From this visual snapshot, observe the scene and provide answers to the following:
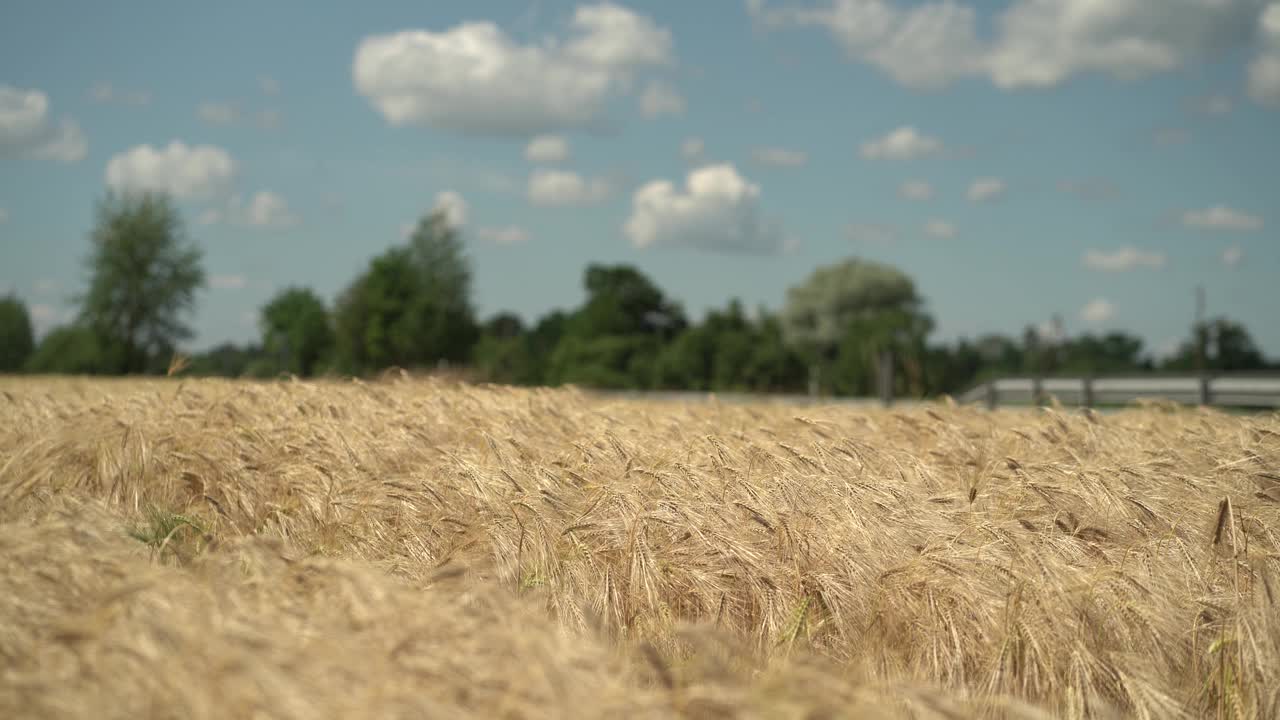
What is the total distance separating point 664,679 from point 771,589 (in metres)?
2.05

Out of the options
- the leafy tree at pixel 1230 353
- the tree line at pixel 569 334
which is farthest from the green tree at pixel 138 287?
the leafy tree at pixel 1230 353

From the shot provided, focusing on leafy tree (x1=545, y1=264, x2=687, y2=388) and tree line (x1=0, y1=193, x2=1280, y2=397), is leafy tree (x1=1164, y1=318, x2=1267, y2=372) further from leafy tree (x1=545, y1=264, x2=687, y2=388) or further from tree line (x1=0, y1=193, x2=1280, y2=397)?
leafy tree (x1=545, y1=264, x2=687, y2=388)

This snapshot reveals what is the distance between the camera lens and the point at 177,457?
6008mm

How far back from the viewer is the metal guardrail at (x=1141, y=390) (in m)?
17.7

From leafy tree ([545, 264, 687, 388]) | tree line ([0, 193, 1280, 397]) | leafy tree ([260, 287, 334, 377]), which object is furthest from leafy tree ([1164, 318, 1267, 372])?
leafy tree ([260, 287, 334, 377])

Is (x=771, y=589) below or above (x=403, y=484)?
below

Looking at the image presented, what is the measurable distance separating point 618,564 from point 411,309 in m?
66.4

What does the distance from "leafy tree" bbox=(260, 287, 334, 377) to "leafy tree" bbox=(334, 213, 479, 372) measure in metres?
7.38

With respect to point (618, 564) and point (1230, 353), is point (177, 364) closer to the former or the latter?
point (618, 564)

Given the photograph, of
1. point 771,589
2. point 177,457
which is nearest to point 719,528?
point 771,589

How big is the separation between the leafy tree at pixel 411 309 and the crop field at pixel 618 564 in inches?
2442

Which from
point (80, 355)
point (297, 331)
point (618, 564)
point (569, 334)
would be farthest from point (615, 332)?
point (618, 564)

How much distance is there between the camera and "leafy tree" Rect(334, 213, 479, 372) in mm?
68875

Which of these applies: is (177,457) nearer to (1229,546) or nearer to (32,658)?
(32,658)
